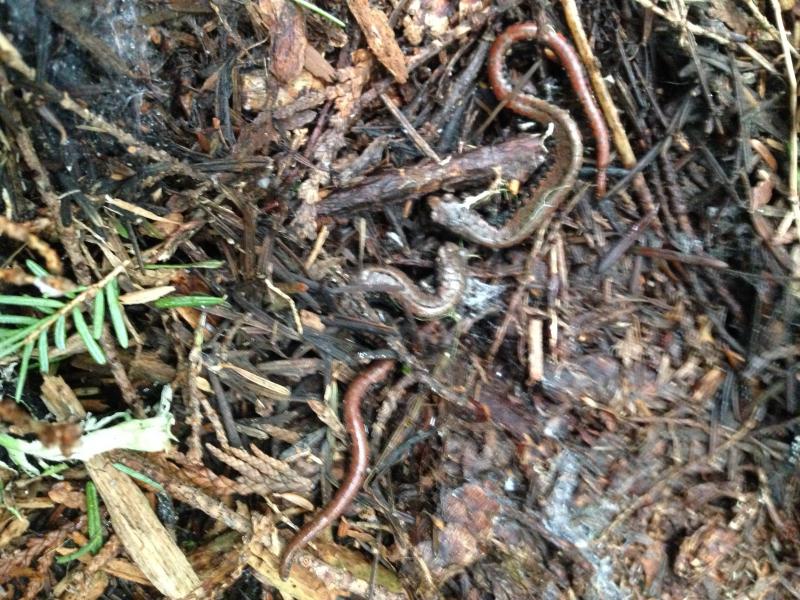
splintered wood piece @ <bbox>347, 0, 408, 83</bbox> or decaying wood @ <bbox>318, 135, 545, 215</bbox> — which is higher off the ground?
splintered wood piece @ <bbox>347, 0, 408, 83</bbox>

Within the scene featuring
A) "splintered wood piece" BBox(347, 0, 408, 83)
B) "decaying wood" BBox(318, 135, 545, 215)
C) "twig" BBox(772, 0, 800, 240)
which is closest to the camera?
"splintered wood piece" BBox(347, 0, 408, 83)

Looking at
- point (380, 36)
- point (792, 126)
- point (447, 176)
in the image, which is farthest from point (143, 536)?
point (792, 126)

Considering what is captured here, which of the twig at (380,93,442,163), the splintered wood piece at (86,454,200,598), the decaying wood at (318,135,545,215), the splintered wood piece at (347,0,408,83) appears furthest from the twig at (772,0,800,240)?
the splintered wood piece at (86,454,200,598)

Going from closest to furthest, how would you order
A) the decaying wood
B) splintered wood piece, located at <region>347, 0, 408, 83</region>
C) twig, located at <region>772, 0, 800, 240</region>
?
splintered wood piece, located at <region>347, 0, 408, 83</region>
the decaying wood
twig, located at <region>772, 0, 800, 240</region>

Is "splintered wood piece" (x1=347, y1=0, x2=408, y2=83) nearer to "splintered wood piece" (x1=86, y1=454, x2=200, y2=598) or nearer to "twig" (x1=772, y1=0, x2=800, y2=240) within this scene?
"twig" (x1=772, y1=0, x2=800, y2=240)

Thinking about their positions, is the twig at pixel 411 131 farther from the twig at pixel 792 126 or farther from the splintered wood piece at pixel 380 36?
the twig at pixel 792 126

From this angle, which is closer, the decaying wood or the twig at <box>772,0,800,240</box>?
the decaying wood

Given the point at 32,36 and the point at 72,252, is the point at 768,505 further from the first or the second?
the point at 32,36

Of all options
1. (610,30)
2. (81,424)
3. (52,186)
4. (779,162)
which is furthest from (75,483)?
(779,162)

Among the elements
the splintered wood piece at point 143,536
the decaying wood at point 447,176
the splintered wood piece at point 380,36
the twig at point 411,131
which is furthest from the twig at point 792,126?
the splintered wood piece at point 143,536

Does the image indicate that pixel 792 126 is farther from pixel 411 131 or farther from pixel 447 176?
pixel 411 131
